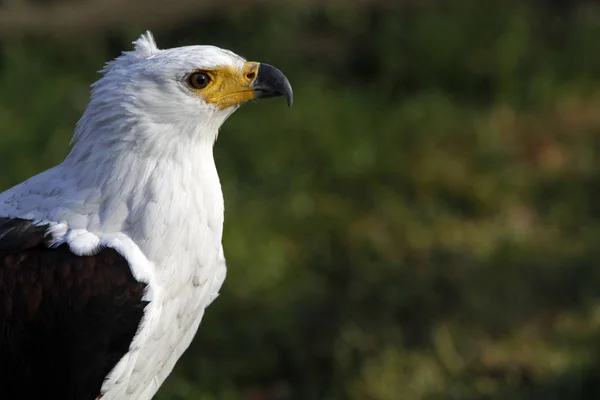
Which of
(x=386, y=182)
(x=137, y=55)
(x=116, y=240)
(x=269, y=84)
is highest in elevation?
(x=137, y=55)

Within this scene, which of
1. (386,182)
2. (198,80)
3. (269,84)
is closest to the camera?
(198,80)

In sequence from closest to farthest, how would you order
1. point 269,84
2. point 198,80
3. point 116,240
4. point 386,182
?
1. point 116,240
2. point 198,80
3. point 269,84
4. point 386,182

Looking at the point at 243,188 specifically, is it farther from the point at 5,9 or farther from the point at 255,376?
the point at 5,9

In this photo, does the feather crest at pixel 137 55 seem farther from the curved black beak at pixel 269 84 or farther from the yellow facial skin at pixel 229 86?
the curved black beak at pixel 269 84

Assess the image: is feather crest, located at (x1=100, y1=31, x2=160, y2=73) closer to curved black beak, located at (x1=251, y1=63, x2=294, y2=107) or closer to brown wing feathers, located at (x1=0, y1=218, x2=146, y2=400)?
curved black beak, located at (x1=251, y1=63, x2=294, y2=107)

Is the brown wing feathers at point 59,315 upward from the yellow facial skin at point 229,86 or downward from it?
downward

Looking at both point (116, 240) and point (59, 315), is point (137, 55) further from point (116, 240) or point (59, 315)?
point (59, 315)

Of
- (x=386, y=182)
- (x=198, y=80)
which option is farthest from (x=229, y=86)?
(x=386, y=182)

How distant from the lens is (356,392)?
16.5 feet

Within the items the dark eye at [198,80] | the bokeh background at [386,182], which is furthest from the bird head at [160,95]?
the bokeh background at [386,182]

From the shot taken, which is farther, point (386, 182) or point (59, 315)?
point (386, 182)

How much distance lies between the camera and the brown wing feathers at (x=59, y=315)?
3359 millimetres

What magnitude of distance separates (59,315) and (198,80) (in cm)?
81

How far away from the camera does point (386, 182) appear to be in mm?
6797
